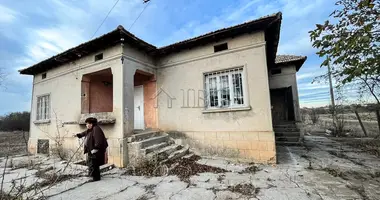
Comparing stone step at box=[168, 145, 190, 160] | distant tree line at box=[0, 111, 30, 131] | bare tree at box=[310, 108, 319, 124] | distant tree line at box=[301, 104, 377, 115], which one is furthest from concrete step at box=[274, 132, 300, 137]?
distant tree line at box=[0, 111, 30, 131]

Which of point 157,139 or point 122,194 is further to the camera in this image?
point 157,139

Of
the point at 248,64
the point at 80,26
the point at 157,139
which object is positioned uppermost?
the point at 80,26

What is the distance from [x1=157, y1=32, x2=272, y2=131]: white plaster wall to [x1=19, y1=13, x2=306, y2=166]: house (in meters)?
A: 0.03

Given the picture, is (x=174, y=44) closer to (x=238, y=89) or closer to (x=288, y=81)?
(x=238, y=89)

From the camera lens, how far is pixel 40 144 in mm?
8859

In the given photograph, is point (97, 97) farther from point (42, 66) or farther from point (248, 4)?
point (248, 4)

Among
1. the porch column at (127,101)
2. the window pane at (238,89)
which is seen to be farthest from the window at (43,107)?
the window pane at (238,89)

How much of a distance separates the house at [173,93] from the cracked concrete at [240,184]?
1.09 m

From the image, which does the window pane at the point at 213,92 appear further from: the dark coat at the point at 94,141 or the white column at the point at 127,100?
the dark coat at the point at 94,141

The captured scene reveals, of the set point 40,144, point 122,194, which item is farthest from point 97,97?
point 122,194

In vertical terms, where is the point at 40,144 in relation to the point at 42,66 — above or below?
below

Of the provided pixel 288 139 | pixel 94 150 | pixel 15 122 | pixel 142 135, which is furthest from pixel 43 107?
pixel 15 122

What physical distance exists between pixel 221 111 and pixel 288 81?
6.53 metres

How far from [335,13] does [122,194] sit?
20.6 feet
